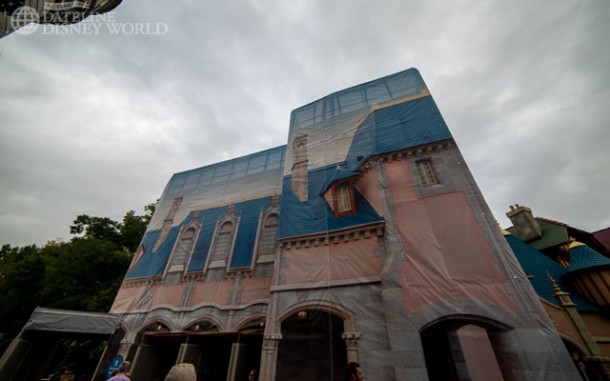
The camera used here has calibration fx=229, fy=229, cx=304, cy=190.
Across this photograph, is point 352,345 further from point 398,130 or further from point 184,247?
point 184,247

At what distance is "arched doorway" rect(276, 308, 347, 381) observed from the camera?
8.66 m

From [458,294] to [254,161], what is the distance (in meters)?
12.6

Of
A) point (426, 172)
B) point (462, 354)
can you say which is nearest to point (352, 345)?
point (462, 354)

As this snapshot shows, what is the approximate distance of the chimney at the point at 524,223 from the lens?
11508 millimetres

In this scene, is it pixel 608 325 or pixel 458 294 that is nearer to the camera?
pixel 458 294

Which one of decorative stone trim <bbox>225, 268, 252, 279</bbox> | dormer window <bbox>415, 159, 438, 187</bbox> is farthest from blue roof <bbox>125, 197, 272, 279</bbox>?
dormer window <bbox>415, 159, 438, 187</bbox>

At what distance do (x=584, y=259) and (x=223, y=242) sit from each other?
1485 cm

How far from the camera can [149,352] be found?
400 inches

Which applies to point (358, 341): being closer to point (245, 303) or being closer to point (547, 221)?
point (245, 303)

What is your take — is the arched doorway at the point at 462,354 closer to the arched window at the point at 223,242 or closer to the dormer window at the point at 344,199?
the dormer window at the point at 344,199

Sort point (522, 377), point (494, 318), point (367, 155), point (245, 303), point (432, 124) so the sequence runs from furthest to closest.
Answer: point (245, 303) → point (367, 155) → point (432, 124) → point (494, 318) → point (522, 377)

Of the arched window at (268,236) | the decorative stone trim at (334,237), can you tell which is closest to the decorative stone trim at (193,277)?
the arched window at (268,236)

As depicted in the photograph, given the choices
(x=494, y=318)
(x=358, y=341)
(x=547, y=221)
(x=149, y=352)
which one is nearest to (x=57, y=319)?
(x=149, y=352)

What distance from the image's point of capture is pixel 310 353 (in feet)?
29.6
